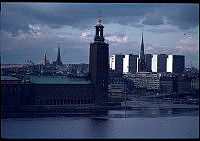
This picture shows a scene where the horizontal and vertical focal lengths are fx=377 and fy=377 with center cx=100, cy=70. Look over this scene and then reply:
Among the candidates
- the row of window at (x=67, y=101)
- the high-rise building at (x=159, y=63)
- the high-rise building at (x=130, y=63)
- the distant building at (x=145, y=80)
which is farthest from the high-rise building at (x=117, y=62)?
the row of window at (x=67, y=101)

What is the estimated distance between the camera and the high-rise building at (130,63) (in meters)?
32.8

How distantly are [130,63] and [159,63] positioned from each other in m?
3.67

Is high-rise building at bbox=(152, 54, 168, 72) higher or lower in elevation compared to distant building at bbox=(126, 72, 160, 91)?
higher

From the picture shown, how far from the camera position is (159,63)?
1388 inches

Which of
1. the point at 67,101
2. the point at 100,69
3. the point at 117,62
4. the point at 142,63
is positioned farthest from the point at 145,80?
the point at 67,101

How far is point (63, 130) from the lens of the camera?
801 cm

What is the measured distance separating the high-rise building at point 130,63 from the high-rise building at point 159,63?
258 cm

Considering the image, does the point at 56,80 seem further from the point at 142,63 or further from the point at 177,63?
the point at 177,63

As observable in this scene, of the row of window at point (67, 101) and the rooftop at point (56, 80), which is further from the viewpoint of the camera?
the rooftop at point (56, 80)

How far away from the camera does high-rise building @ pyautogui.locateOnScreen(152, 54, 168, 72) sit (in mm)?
34031

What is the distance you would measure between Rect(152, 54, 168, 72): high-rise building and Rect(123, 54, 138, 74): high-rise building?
2.58 metres

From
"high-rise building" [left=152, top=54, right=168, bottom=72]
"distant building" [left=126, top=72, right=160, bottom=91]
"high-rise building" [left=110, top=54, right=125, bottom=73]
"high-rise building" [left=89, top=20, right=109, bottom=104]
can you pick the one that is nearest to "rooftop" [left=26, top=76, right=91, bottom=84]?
"high-rise building" [left=89, top=20, right=109, bottom=104]

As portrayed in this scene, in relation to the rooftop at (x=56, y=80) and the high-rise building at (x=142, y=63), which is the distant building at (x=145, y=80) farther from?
the rooftop at (x=56, y=80)

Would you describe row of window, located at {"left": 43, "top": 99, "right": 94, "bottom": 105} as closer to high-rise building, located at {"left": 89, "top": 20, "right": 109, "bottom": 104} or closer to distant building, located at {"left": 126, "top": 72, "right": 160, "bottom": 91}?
high-rise building, located at {"left": 89, "top": 20, "right": 109, "bottom": 104}
